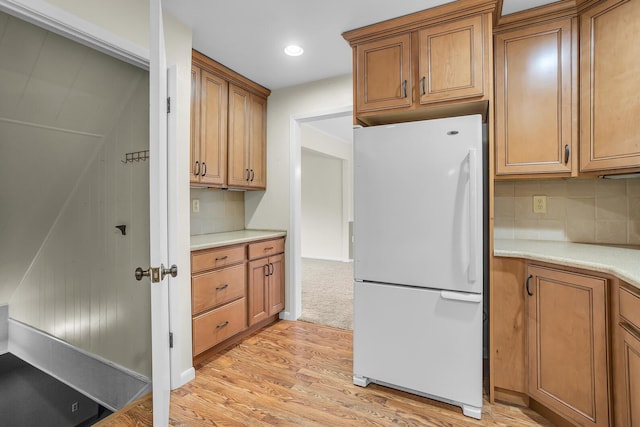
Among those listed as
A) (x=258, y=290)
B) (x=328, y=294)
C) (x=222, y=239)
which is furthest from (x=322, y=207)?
(x=222, y=239)

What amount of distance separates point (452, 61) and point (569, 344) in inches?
64.9

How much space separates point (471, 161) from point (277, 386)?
1.82 m

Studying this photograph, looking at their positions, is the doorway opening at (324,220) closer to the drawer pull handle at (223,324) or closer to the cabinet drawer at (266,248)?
the cabinet drawer at (266,248)

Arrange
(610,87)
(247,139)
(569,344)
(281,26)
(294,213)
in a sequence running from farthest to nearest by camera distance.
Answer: (294,213) → (247,139) → (281,26) → (610,87) → (569,344)

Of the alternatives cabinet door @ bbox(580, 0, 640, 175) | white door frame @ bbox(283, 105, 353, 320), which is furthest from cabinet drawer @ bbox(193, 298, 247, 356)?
cabinet door @ bbox(580, 0, 640, 175)

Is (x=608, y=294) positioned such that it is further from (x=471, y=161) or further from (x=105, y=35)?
(x=105, y=35)

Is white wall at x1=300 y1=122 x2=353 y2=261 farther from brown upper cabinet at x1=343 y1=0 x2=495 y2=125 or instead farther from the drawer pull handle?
the drawer pull handle

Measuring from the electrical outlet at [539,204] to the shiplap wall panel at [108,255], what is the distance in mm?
2711

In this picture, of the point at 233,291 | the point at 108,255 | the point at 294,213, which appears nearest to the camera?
the point at 108,255

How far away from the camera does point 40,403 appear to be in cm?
254

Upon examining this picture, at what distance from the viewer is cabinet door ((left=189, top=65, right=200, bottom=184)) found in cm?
242

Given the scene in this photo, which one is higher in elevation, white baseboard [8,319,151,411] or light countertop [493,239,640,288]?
light countertop [493,239,640,288]

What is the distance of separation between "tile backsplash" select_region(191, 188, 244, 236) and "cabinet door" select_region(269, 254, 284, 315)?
0.62 m

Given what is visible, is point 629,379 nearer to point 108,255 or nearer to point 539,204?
point 539,204
